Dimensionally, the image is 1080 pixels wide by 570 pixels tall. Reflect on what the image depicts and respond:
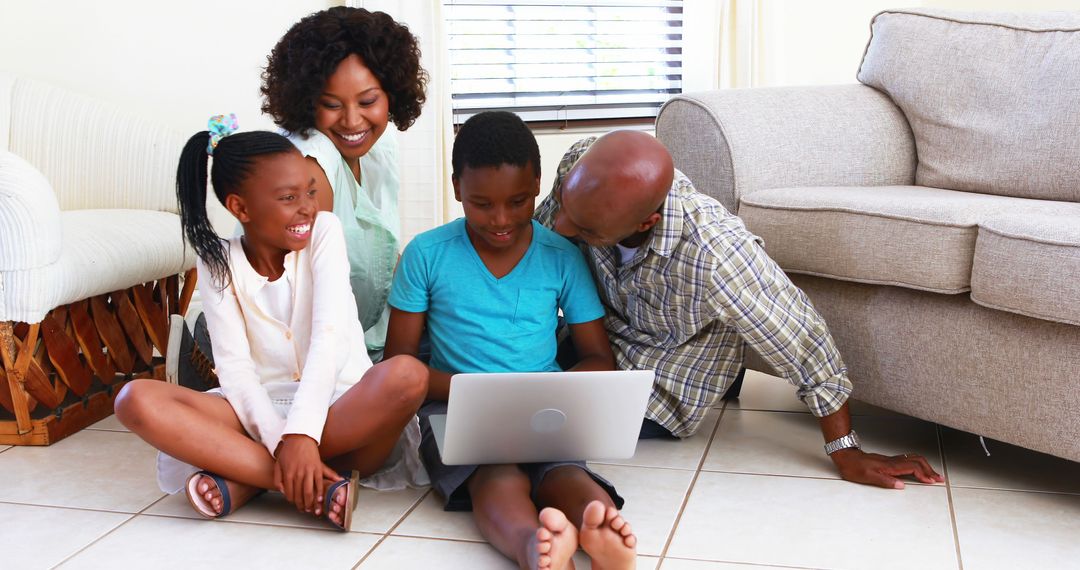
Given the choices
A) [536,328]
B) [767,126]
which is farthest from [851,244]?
[536,328]

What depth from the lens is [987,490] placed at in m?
1.50

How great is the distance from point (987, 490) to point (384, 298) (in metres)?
1.09

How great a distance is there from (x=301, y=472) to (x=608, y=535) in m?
0.46

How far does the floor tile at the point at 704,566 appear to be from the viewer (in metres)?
1.24

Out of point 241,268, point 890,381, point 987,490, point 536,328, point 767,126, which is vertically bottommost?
point 987,490

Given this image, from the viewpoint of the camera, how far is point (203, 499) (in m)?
1.39

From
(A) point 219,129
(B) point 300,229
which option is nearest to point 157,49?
→ (A) point 219,129

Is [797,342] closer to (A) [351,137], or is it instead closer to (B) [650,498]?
(B) [650,498]

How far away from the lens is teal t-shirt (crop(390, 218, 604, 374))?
1.57 m

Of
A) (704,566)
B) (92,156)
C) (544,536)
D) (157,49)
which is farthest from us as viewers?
(157,49)

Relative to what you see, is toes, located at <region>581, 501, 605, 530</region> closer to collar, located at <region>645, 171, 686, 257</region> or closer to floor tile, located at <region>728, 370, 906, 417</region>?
collar, located at <region>645, 171, 686, 257</region>

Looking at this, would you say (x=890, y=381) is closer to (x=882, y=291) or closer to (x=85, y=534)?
(x=882, y=291)

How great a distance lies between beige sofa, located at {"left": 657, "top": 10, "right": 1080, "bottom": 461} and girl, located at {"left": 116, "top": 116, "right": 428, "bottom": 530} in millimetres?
737

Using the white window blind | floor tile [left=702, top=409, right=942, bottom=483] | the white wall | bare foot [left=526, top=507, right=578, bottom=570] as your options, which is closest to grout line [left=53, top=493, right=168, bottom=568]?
bare foot [left=526, top=507, right=578, bottom=570]
